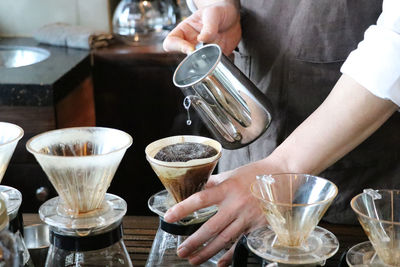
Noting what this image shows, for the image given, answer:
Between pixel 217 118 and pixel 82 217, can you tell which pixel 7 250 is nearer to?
pixel 82 217

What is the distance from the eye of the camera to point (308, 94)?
1528 mm

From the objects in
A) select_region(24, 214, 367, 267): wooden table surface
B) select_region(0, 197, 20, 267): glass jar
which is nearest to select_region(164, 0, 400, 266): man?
select_region(24, 214, 367, 267): wooden table surface

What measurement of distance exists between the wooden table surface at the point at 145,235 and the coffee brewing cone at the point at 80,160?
0.16 metres

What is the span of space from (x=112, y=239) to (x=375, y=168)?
80cm

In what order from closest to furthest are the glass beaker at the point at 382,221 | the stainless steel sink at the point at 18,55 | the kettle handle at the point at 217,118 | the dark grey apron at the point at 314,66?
the glass beaker at the point at 382,221 → the kettle handle at the point at 217,118 → the dark grey apron at the point at 314,66 → the stainless steel sink at the point at 18,55

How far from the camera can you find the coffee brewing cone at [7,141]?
101 centimetres

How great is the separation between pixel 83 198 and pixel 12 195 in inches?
6.1

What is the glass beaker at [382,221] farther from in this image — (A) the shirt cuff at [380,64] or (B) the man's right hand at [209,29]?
(B) the man's right hand at [209,29]

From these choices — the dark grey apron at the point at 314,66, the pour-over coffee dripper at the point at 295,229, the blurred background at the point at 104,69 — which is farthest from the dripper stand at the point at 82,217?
the blurred background at the point at 104,69

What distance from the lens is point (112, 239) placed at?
0.98 meters

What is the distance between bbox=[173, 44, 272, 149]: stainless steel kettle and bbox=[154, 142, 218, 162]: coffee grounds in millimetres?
138

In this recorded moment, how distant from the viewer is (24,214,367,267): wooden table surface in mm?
1110

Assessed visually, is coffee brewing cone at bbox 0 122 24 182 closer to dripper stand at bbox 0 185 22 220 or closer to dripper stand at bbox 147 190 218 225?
dripper stand at bbox 0 185 22 220

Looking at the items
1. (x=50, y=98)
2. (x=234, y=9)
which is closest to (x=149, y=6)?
(x=50, y=98)
